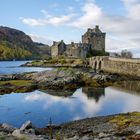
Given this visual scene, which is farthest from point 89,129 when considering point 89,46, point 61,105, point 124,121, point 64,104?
point 89,46

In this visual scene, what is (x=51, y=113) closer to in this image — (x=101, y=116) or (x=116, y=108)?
(x=101, y=116)

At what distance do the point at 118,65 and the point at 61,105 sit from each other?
2683 inches

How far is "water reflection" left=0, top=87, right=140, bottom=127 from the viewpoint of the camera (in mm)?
42312

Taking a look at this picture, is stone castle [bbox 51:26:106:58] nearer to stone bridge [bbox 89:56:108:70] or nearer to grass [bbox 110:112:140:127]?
stone bridge [bbox 89:56:108:70]

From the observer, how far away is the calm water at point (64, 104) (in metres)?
42.3

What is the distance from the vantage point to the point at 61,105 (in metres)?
51.5

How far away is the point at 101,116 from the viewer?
42.4 m

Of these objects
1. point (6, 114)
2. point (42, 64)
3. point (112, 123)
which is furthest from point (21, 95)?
point (42, 64)

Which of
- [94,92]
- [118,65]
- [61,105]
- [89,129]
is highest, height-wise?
[118,65]

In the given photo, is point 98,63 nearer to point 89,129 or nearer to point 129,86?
point 129,86

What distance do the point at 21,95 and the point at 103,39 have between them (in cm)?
12644

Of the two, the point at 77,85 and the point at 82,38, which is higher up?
the point at 82,38

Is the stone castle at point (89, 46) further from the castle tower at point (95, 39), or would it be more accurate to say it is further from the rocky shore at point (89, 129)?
the rocky shore at point (89, 129)

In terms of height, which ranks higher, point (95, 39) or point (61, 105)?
point (95, 39)
